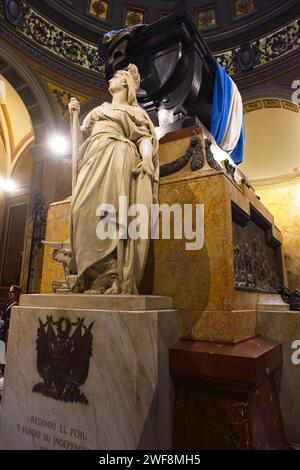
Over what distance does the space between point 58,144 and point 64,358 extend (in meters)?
7.03

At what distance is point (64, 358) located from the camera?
1910mm

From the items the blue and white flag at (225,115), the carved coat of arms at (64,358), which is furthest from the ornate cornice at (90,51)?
the carved coat of arms at (64,358)

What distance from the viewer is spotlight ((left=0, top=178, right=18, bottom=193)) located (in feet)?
34.5

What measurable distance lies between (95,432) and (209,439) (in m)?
0.65

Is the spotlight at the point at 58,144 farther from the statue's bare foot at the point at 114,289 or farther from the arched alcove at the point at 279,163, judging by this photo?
the statue's bare foot at the point at 114,289

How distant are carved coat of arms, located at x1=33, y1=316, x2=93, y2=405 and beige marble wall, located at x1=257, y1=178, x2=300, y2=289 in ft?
17.8

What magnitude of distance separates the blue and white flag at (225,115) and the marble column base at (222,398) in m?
2.60

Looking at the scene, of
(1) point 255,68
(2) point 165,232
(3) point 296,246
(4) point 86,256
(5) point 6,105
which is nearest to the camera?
(4) point 86,256

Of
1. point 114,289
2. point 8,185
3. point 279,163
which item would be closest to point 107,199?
point 114,289

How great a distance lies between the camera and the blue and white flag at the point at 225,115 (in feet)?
12.5

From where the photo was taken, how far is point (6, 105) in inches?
384

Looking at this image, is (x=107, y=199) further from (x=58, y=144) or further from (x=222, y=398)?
(x=58, y=144)
